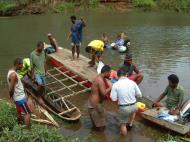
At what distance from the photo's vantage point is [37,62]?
11.1m

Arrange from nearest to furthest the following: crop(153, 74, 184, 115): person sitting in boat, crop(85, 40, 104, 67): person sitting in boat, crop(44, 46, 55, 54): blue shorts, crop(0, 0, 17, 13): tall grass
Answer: crop(153, 74, 184, 115): person sitting in boat < crop(85, 40, 104, 67): person sitting in boat < crop(44, 46, 55, 54): blue shorts < crop(0, 0, 17, 13): tall grass

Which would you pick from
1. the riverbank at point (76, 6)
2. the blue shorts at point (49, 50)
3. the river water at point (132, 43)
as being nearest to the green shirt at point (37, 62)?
the river water at point (132, 43)

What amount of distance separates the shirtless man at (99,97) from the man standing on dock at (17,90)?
62.2 inches

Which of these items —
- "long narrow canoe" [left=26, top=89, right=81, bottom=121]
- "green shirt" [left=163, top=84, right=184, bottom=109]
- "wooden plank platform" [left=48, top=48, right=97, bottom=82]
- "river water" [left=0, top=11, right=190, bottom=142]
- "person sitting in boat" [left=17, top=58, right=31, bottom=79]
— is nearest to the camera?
"green shirt" [left=163, top=84, right=184, bottom=109]

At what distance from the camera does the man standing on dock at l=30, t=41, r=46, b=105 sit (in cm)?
1103

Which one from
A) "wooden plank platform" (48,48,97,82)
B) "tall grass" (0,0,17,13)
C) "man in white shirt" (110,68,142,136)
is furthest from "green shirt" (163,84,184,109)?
"tall grass" (0,0,17,13)

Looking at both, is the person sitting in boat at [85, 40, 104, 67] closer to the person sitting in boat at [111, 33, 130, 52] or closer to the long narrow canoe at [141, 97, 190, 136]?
the long narrow canoe at [141, 97, 190, 136]

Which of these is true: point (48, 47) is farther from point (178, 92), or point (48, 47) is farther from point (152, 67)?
point (178, 92)

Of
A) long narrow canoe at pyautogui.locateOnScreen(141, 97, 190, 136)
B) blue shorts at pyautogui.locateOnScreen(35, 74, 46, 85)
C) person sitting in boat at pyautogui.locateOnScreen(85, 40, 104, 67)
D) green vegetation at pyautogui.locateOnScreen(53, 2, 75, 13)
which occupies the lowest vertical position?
green vegetation at pyautogui.locateOnScreen(53, 2, 75, 13)

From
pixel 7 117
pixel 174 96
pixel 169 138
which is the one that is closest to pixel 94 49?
pixel 174 96

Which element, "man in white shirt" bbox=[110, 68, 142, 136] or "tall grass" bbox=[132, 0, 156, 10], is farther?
"tall grass" bbox=[132, 0, 156, 10]

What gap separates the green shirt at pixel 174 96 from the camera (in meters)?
9.39

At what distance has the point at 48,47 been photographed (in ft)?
55.9

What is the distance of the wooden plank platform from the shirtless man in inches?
125
